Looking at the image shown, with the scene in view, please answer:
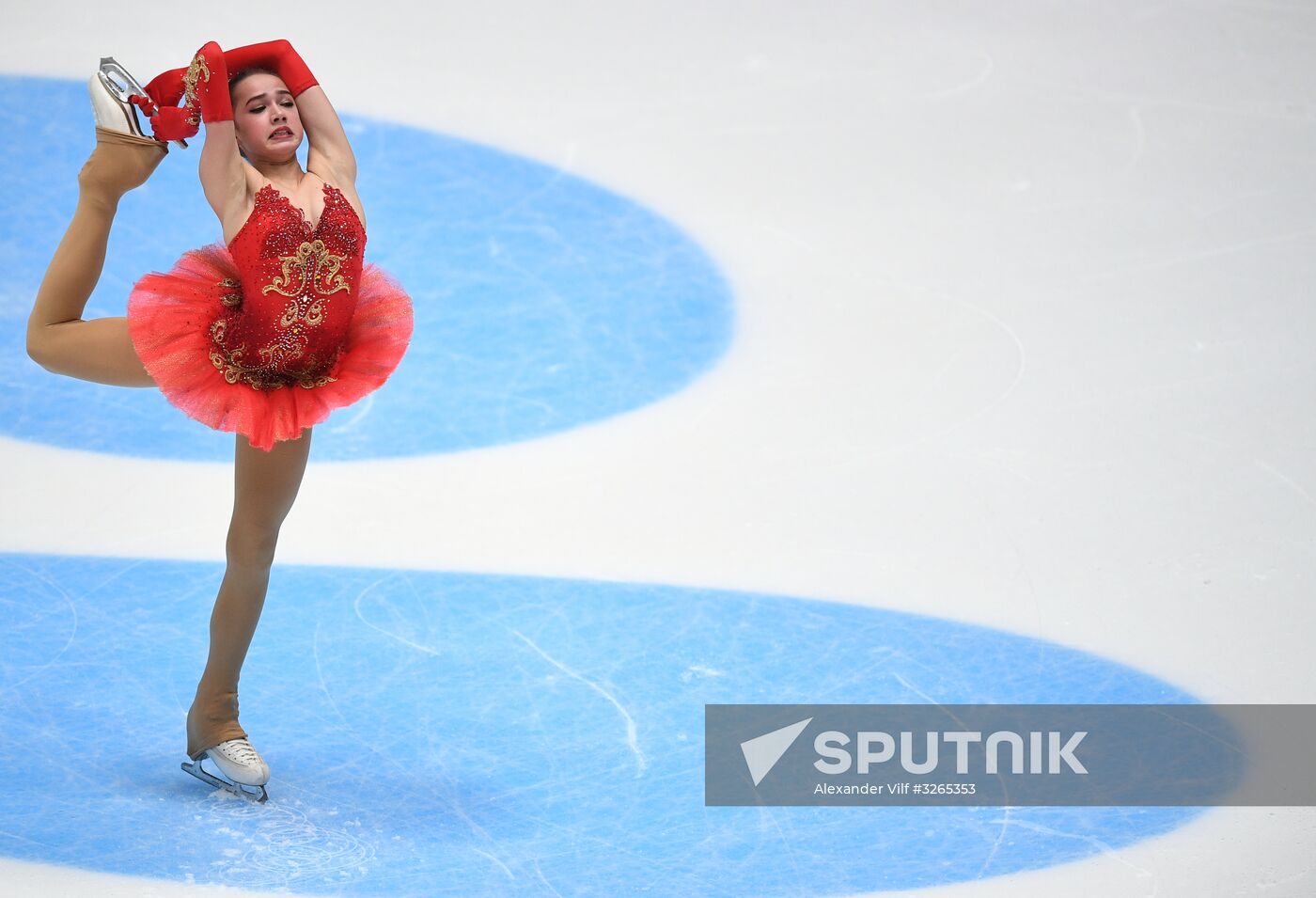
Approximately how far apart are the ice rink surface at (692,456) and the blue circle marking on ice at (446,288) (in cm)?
2

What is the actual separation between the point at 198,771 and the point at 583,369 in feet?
9.57

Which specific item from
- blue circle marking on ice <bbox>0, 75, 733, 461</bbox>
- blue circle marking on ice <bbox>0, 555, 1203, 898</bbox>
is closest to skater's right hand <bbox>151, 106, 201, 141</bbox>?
blue circle marking on ice <bbox>0, 555, 1203, 898</bbox>

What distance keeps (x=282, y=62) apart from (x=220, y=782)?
1.94 metres

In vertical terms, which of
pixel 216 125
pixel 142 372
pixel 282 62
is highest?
pixel 282 62

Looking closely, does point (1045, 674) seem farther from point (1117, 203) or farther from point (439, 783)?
point (1117, 203)

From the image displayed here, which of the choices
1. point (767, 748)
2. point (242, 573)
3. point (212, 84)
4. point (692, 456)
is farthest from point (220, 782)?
point (692, 456)

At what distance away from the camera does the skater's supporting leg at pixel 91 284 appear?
161 inches

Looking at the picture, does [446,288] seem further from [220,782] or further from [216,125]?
[216,125]

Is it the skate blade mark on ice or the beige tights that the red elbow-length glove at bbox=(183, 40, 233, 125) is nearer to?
the beige tights

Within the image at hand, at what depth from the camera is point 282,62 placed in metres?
4.19

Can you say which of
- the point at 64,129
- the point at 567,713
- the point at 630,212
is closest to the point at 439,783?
the point at 567,713

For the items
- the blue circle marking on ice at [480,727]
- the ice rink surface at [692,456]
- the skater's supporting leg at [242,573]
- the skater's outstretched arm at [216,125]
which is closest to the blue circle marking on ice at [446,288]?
the ice rink surface at [692,456]

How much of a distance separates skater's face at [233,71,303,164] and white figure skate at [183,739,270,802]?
1566mm

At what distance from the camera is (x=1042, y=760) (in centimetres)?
476
